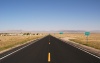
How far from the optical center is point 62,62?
948cm

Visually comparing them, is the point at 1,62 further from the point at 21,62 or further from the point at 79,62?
the point at 79,62

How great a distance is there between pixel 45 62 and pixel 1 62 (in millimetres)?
2586

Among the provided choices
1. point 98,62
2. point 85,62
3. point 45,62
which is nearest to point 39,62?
point 45,62

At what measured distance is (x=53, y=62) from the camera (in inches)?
372

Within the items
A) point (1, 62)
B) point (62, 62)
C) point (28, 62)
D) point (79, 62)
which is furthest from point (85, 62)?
point (1, 62)

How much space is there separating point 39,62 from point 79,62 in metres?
2.32

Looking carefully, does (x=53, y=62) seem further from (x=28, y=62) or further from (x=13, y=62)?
(x=13, y=62)

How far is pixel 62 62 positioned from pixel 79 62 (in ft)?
3.26

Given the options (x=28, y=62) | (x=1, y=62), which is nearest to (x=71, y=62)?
(x=28, y=62)

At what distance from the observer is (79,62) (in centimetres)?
954

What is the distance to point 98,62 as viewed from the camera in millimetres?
9500

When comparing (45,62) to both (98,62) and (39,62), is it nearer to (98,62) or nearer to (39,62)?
(39,62)

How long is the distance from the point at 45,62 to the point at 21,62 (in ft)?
4.59

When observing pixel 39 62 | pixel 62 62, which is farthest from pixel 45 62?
pixel 62 62
